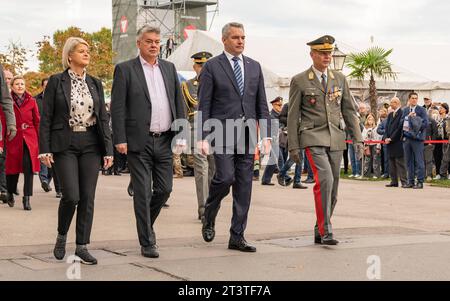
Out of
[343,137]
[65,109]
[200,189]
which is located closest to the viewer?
[65,109]

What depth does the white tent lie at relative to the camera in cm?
2491

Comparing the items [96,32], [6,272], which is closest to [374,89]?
[6,272]

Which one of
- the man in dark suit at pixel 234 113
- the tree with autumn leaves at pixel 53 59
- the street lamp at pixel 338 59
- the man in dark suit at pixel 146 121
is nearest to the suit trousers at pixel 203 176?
the man in dark suit at pixel 234 113

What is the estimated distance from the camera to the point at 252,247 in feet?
26.2

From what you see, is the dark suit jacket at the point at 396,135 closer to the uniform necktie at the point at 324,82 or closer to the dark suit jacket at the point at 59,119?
the uniform necktie at the point at 324,82

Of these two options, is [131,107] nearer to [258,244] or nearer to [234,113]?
[234,113]

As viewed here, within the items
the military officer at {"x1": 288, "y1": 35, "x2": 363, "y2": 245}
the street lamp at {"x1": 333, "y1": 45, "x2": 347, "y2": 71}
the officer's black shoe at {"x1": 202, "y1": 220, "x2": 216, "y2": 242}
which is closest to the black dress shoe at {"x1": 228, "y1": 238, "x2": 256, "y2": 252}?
the officer's black shoe at {"x1": 202, "y1": 220, "x2": 216, "y2": 242}

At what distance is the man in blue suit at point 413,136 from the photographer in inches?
697

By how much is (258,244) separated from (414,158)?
32.5ft

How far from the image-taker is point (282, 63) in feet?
87.5

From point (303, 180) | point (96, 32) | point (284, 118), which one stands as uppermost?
point (96, 32)

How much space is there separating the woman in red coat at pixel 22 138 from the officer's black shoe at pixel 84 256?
5.34 m
